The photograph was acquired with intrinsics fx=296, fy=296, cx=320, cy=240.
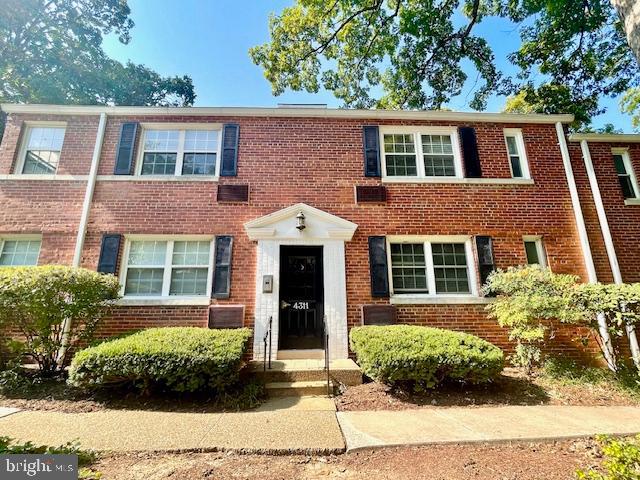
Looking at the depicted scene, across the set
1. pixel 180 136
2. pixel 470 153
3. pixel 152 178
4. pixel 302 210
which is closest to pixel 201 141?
pixel 180 136

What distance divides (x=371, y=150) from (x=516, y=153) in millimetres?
3972

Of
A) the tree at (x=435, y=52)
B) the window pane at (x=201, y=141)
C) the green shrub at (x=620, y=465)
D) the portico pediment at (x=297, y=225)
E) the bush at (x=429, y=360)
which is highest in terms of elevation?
the tree at (x=435, y=52)

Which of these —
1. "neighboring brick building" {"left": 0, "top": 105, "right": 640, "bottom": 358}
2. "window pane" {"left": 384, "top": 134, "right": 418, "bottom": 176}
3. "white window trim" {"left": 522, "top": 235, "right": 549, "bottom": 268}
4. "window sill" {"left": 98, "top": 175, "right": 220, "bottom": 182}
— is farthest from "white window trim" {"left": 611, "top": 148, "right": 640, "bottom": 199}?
"window sill" {"left": 98, "top": 175, "right": 220, "bottom": 182}

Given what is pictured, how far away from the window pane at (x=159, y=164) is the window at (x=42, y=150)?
6.84ft

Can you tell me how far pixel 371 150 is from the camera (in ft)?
25.1

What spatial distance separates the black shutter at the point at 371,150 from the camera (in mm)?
7520

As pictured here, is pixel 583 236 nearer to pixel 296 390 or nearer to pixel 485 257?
pixel 485 257

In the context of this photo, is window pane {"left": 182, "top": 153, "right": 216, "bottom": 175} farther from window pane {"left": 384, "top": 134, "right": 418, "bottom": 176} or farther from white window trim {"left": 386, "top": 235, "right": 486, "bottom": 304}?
white window trim {"left": 386, "top": 235, "right": 486, "bottom": 304}

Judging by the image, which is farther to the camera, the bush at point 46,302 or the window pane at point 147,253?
the window pane at point 147,253

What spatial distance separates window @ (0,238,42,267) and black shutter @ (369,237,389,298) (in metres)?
7.62

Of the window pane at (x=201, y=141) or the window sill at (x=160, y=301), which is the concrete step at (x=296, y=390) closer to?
the window sill at (x=160, y=301)

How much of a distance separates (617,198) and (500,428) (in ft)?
25.1

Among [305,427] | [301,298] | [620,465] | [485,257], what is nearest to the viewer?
[620,465]

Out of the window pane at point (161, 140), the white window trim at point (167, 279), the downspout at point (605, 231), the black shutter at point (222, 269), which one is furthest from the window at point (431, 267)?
the window pane at point (161, 140)
